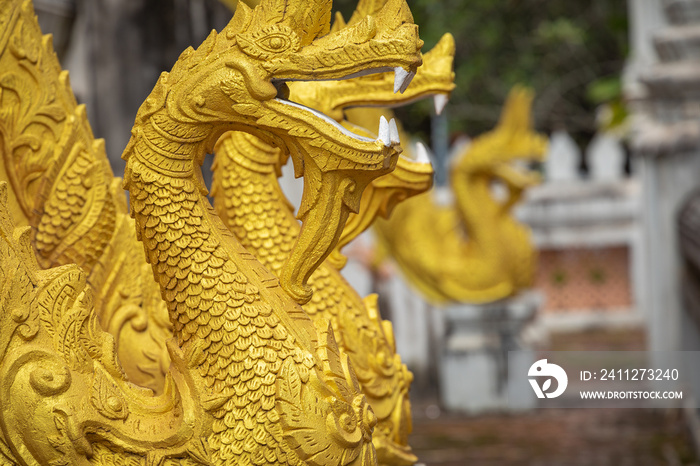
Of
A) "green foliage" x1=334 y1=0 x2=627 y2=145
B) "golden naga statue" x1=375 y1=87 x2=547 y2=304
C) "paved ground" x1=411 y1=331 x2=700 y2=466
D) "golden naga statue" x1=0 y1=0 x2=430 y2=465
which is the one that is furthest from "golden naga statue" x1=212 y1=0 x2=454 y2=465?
"green foliage" x1=334 y1=0 x2=627 y2=145

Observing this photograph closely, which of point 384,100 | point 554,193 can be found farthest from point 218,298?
point 554,193

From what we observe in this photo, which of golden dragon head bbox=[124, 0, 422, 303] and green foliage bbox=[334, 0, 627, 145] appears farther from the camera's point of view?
green foliage bbox=[334, 0, 627, 145]

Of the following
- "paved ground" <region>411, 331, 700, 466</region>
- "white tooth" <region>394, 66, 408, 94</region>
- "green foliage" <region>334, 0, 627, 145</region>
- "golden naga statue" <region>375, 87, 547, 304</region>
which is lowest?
"paved ground" <region>411, 331, 700, 466</region>

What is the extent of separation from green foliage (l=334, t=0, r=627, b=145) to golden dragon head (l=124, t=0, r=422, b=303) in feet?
19.4

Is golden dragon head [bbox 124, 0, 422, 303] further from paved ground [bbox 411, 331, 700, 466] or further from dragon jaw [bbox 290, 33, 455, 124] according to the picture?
paved ground [bbox 411, 331, 700, 466]

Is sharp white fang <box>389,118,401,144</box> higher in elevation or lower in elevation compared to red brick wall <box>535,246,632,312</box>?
higher

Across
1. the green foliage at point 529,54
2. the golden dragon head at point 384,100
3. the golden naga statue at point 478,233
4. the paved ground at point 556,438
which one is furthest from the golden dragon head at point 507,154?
the golden dragon head at point 384,100

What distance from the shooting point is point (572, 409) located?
4.08m

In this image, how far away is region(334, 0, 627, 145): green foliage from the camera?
6746mm

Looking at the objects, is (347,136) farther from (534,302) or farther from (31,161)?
(534,302)

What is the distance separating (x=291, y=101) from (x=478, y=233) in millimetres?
3329

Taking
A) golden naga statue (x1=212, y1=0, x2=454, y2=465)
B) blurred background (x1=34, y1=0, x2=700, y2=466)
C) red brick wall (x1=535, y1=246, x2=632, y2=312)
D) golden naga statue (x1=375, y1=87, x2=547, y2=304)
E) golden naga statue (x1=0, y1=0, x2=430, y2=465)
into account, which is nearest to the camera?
golden naga statue (x1=0, y1=0, x2=430, y2=465)

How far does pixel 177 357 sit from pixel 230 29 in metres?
0.32

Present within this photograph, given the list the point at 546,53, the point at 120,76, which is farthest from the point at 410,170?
the point at 546,53
